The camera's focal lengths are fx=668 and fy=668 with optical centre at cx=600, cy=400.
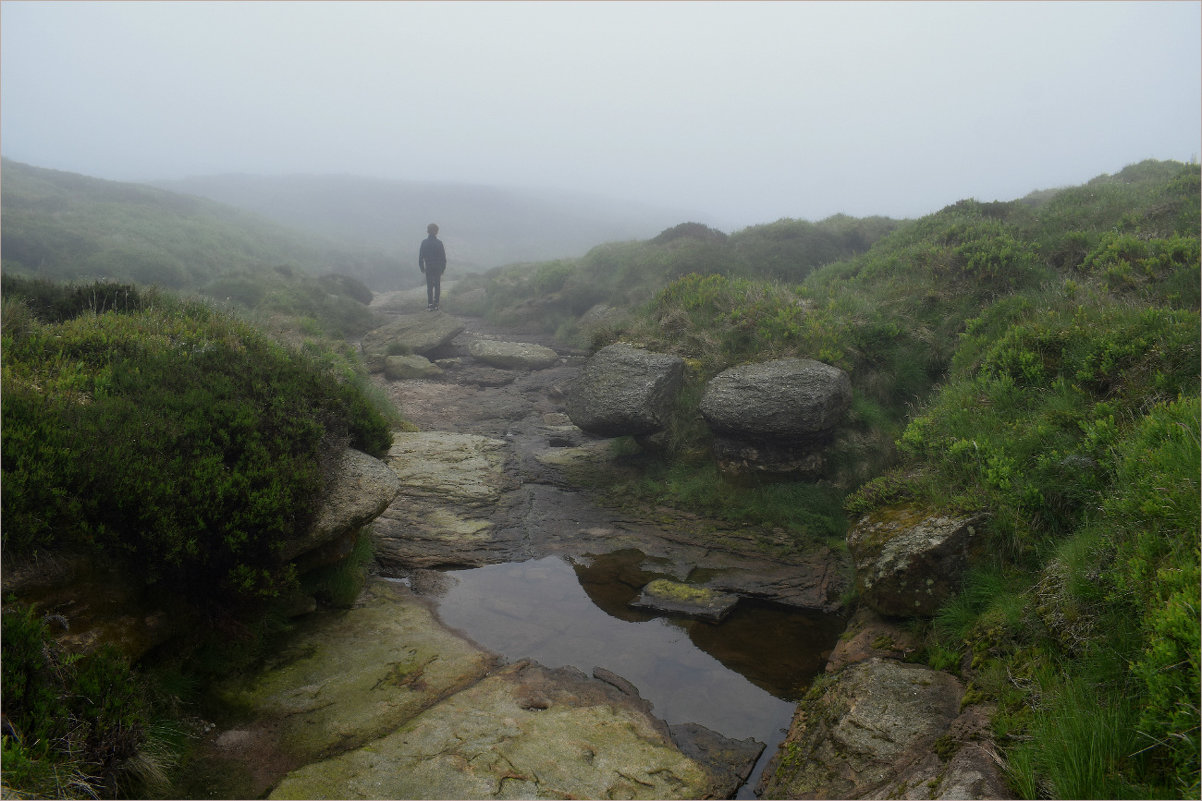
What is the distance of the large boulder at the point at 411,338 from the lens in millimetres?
21281

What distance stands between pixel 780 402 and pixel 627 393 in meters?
2.74

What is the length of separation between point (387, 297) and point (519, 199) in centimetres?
8180

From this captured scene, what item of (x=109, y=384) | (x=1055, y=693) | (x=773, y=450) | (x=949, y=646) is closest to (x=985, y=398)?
(x=773, y=450)

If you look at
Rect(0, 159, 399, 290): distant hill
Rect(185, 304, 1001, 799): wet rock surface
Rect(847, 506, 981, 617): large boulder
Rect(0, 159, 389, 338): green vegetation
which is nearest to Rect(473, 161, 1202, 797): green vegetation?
Rect(847, 506, 981, 617): large boulder

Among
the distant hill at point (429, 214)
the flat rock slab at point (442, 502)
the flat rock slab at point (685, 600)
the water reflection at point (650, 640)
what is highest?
the distant hill at point (429, 214)

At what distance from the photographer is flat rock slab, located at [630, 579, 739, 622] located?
8.05 m

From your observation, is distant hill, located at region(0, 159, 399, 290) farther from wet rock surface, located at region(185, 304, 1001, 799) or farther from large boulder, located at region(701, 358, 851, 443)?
large boulder, located at region(701, 358, 851, 443)

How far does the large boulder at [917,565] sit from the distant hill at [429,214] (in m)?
63.0

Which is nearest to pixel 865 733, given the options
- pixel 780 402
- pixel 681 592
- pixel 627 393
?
pixel 681 592

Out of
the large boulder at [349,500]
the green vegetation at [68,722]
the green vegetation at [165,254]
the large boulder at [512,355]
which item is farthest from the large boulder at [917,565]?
the large boulder at [512,355]

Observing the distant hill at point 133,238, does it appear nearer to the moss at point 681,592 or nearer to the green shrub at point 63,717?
the green shrub at point 63,717

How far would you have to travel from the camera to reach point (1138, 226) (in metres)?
14.0

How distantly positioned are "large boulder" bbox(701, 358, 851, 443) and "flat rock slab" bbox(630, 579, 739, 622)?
327 centimetres

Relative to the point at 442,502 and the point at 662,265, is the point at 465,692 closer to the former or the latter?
the point at 442,502
